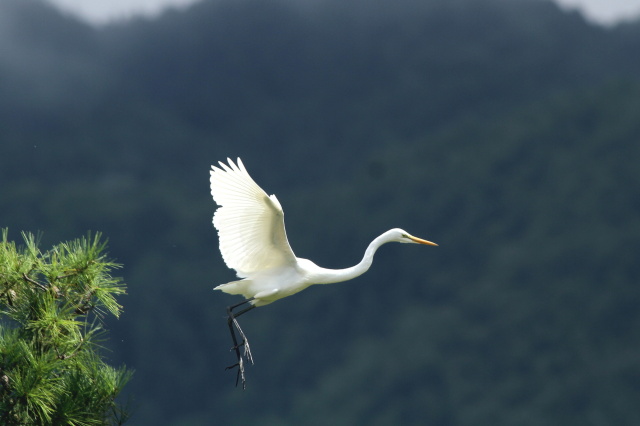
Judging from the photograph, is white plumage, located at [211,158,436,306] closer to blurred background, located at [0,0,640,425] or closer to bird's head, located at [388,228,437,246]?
bird's head, located at [388,228,437,246]

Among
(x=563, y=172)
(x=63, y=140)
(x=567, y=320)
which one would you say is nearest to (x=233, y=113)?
(x=63, y=140)

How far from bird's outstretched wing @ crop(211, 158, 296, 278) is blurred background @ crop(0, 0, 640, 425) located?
3878 cm

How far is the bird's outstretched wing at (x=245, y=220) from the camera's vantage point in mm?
6812

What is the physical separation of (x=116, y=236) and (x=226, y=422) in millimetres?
13401

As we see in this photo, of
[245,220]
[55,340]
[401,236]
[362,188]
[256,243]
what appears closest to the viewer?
[55,340]

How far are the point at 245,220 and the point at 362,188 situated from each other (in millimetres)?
56839

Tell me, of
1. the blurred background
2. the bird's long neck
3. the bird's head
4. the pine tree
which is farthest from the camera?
the blurred background

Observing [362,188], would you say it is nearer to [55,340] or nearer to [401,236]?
[401,236]

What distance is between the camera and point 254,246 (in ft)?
23.2

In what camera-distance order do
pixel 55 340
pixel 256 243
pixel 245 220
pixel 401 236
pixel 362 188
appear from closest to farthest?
1. pixel 55 340
2. pixel 245 220
3. pixel 256 243
4. pixel 401 236
5. pixel 362 188

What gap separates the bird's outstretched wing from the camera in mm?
6812

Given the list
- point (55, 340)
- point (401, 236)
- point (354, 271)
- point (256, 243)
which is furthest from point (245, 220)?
point (55, 340)

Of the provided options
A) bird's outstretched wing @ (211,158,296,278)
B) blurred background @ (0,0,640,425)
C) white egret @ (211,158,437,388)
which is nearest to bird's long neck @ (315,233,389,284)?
white egret @ (211,158,437,388)

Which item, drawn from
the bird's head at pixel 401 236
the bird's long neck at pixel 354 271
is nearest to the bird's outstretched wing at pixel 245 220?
the bird's long neck at pixel 354 271
